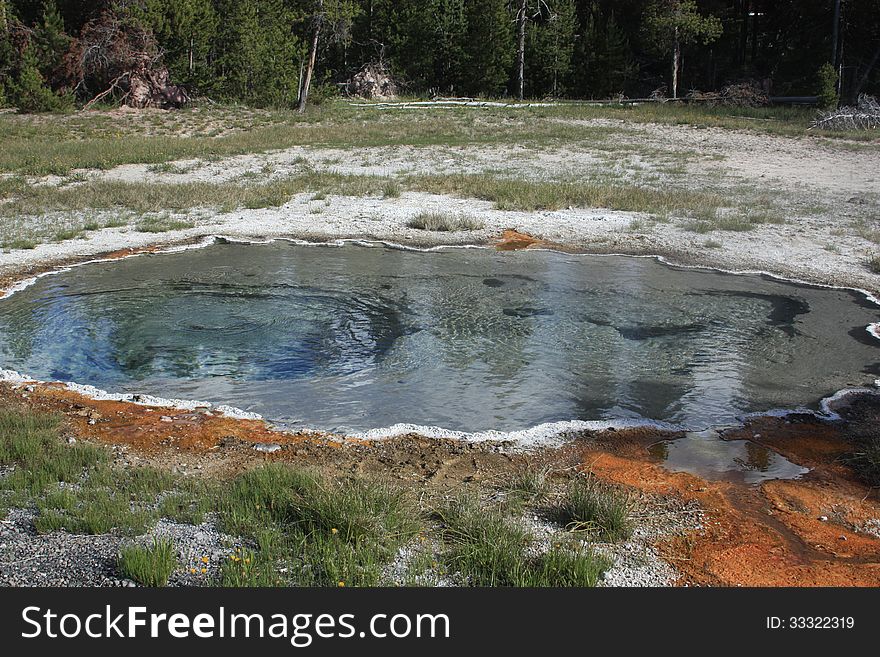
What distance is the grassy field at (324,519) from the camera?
420 centimetres

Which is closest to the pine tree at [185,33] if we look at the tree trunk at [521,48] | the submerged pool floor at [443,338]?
the tree trunk at [521,48]

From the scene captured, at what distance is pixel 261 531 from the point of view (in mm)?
4535

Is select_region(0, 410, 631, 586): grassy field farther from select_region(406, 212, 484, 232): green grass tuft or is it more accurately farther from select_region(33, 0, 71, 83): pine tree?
select_region(33, 0, 71, 83): pine tree

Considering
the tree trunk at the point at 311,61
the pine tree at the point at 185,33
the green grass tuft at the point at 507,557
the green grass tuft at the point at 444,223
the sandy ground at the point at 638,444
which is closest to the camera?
the green grass tuft at the point at 507,557

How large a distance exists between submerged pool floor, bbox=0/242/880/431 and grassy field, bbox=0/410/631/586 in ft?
5.35

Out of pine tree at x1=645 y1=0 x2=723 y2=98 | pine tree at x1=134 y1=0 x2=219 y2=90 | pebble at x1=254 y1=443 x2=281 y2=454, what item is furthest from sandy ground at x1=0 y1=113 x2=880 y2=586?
pine tree at x1=645 y1=0 x2=723 y2=98

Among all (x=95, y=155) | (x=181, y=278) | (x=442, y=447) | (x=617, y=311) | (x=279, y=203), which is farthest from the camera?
(x=95, y=155)

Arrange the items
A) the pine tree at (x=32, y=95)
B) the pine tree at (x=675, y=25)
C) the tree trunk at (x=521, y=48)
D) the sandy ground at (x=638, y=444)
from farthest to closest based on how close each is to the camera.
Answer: the tree trunk at (x=521, y=48) → the pine tree at (x=675, y=25) → the pine tree at (x=32, y=95) → the sandy ground at (x=638, y=444)

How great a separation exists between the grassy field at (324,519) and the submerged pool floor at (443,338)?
1.63 metres

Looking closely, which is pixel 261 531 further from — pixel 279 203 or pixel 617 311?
pixel 279 203

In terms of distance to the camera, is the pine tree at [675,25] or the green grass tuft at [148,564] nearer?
the green grass tuft at [148,564]

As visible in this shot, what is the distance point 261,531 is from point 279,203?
12.2 meters

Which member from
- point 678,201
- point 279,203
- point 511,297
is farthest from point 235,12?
point 511,297

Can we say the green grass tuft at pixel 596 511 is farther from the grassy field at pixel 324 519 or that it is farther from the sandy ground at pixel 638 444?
the sandy ground at pixel 638 444
